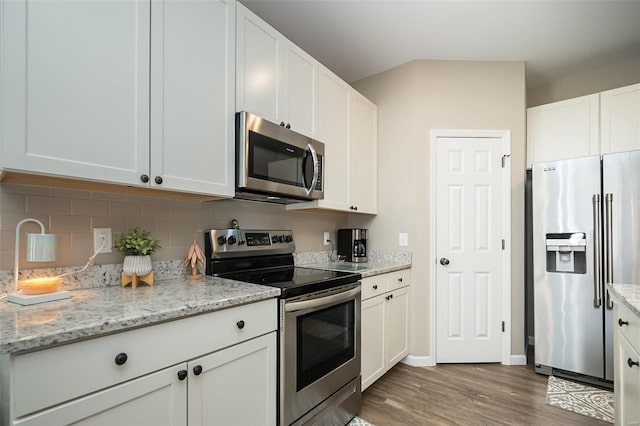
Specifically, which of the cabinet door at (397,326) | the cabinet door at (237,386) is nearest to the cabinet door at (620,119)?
the cabinet door at (397,326)

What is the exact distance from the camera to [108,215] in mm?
1576

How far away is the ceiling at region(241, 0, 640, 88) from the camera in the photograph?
2.30 m

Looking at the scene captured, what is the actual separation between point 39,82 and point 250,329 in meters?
1.20

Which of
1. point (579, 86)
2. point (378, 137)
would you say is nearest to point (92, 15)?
point (378, 137)

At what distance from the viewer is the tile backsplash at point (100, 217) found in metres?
1.33

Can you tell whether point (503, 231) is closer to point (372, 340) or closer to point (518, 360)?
point (518, 360)

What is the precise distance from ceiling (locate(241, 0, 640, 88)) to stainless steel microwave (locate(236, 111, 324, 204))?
97 cm

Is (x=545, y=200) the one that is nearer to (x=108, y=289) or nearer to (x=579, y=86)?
(x=579, y=86)

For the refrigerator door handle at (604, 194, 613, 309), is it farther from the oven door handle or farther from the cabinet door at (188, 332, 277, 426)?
the cabinet door at (188, 332, 277, 426)

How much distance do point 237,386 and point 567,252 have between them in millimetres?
2711

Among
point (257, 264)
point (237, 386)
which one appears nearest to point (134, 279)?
point (237, 386)

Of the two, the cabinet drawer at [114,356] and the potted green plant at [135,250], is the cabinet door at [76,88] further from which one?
the cabinet drawer at [114,356]

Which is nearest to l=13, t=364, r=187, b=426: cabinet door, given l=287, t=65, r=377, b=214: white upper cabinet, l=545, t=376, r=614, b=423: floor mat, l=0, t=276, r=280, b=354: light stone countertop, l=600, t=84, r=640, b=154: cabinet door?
l=0, t=276, r=280, b=354: light stone countertop

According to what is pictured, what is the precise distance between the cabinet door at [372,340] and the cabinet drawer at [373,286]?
1.5 inches
